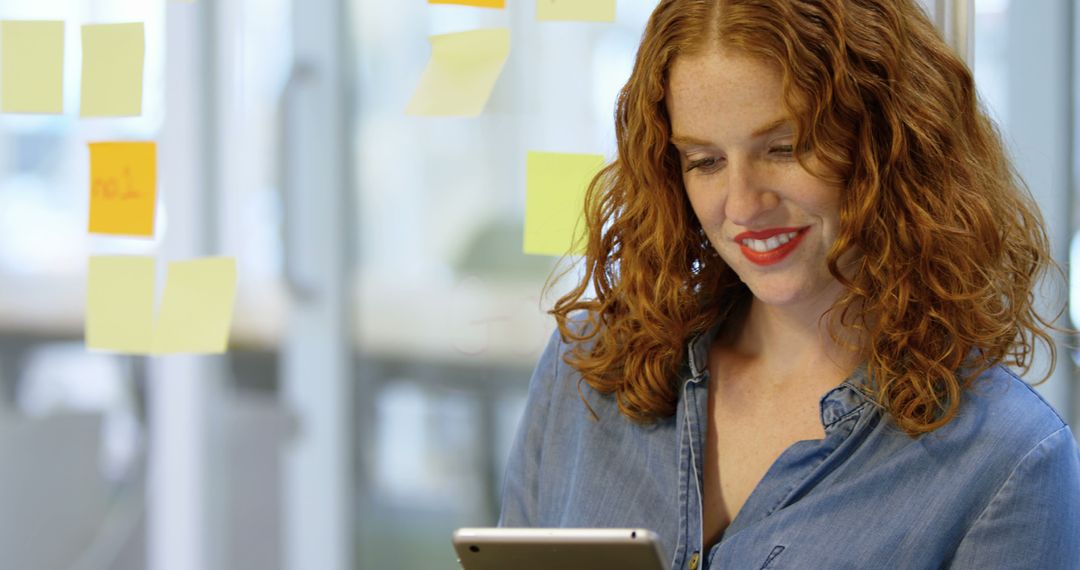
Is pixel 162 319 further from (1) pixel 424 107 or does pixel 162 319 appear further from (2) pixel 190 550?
(2) pixel 190 550

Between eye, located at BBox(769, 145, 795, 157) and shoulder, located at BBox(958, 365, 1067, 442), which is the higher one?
eye, located at BBox(769, 145, 795, 157)

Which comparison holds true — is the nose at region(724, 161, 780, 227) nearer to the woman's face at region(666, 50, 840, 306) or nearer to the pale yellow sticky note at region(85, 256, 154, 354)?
the woman's face at region(666, 50, 840, 306)

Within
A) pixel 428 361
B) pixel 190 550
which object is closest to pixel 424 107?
pixel 428 361

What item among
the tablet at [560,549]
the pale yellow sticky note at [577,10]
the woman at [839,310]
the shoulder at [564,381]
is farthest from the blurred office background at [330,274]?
the tablet at [560,549]

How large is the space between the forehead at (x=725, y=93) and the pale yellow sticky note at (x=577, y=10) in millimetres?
282

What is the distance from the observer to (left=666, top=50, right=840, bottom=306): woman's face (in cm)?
102

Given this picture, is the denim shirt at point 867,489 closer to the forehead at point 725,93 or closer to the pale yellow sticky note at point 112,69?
the forehead at point 725,93

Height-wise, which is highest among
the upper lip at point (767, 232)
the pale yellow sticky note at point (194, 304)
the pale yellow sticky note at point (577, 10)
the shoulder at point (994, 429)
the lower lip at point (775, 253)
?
the pale yellow sticky note at point (577, 10)

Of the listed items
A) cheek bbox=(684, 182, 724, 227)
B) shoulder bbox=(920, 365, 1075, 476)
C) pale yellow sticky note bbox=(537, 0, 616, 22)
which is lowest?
shoulder bbox=(920, 365, 1075, 476)

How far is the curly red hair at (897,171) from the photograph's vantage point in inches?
39.8

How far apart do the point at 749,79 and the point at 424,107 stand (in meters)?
0.49

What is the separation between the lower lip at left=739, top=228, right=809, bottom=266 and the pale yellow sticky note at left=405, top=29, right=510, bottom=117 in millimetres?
460

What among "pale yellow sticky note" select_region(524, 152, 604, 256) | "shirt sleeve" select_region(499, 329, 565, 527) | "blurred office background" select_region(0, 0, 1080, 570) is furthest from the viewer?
"blurred office background" select_region(0, 0, 1080, 570)

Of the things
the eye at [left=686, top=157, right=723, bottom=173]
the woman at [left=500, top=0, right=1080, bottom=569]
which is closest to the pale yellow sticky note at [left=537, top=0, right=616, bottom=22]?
the woman at [left=500, top=0, right=1080, bottom=569]
